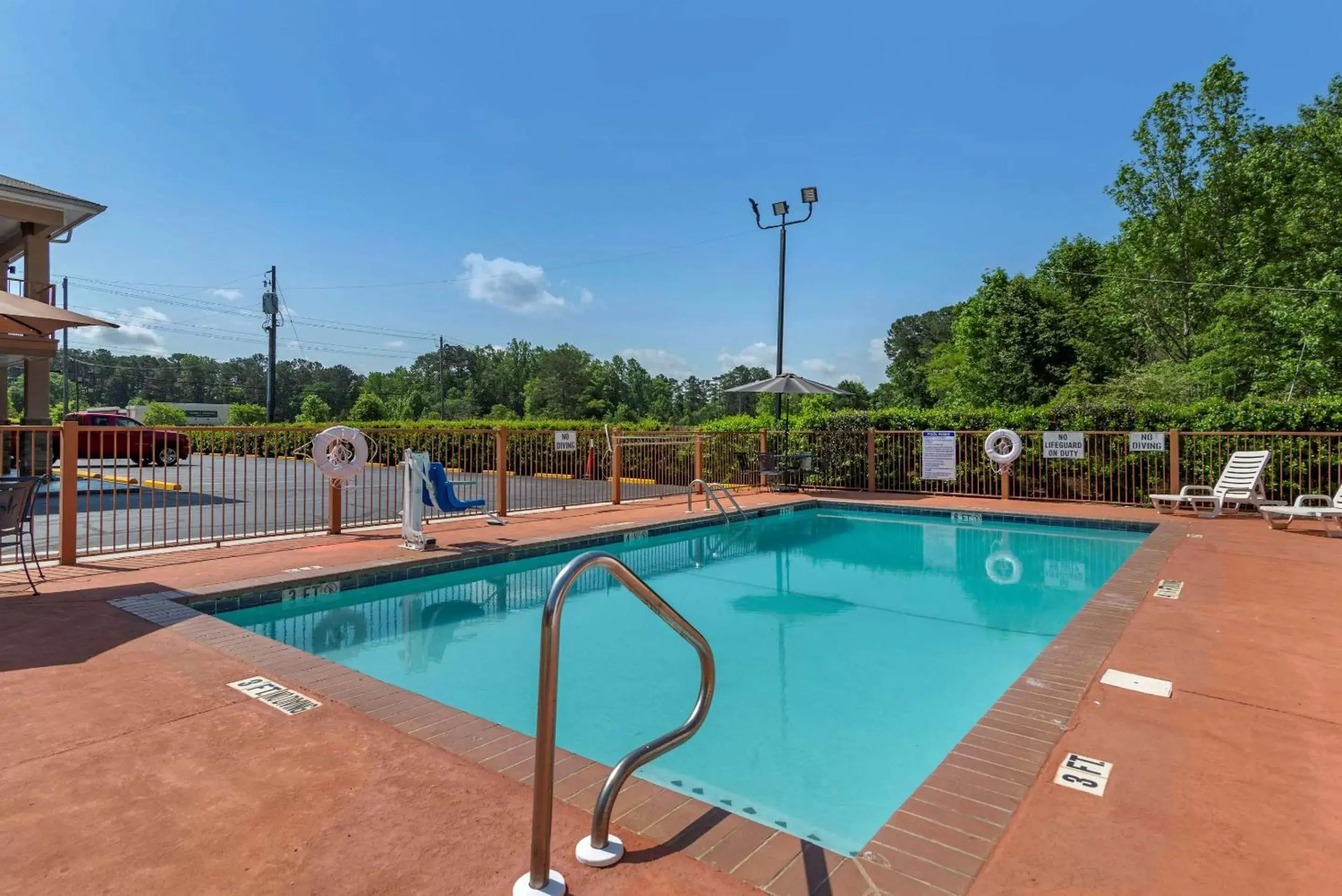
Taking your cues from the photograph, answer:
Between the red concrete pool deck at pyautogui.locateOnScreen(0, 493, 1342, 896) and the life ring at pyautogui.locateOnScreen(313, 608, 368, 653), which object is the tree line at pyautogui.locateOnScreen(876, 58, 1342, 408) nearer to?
the red concrete pool deck at pyautogui.locateOnScreen(0, 493, 1342, 896)

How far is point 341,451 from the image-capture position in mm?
7379

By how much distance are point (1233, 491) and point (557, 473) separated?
42.2 feet

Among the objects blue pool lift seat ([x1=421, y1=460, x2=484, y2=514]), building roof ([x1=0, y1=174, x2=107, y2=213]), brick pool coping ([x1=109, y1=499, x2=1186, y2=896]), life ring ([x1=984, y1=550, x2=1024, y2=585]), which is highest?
building roof ([x1=0, y1=174, x2=107, y2=213])

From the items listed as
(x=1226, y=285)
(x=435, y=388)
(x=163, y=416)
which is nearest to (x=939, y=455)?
(x=1226, y=285)

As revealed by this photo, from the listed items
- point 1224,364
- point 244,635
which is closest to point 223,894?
point 244,635

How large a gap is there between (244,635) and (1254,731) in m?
5.06

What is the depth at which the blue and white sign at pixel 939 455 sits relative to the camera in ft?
40.5

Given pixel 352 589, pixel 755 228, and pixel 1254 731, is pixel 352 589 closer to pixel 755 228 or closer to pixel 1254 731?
pixel 1254 731

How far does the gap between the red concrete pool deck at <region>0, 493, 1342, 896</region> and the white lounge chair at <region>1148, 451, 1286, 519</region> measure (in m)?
6.67

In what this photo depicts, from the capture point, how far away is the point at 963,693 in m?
4.15

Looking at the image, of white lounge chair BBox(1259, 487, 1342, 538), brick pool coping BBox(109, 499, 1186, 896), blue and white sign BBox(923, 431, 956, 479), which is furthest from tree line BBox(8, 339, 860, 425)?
brick pool coping BBox(109, 499, 1186, 896)

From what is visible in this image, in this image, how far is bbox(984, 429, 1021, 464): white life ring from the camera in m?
11.5

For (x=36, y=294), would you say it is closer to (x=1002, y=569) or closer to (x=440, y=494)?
(x=440, y=494)

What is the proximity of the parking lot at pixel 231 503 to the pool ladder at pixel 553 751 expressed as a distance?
4.66 meters
